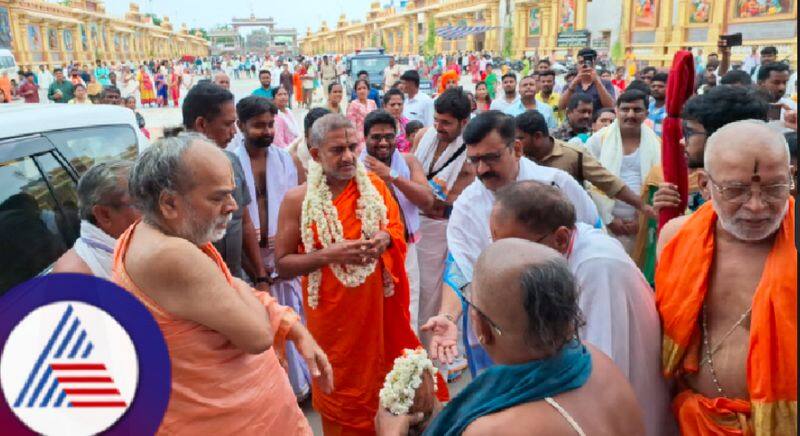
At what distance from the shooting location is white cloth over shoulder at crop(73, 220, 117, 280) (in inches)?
76.7

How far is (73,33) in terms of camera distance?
161ft

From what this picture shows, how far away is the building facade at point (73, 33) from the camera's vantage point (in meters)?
38.0

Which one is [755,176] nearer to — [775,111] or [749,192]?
[749,192]

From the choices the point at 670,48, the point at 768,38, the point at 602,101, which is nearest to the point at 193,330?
the point at 602,101

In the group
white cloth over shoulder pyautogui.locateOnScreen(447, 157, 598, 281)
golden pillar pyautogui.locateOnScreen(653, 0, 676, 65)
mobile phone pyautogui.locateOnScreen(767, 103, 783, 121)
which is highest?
golden pillar pyautogui.locateOnScreen(653, 0, 676, 65)

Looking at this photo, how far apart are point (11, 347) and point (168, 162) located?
0.61 meters

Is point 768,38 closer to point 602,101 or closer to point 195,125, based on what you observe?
point 602,101

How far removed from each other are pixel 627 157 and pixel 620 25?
26.8 metres

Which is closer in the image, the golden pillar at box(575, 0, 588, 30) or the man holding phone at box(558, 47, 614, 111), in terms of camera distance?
the man holding phone at box(558, 47, 614, 111)

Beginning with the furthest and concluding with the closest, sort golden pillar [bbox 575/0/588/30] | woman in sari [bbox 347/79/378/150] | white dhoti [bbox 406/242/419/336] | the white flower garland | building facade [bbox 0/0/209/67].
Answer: building facade [bbox 0/0/209/67] < golden pillar [bbox 575/0/588/30] < woman in sari [bbox 347/79/378/150] < white dhoti [bbox 406/242/419/336] < the white flower garland

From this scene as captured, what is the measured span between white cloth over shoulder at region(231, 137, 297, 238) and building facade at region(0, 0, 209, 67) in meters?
39.9

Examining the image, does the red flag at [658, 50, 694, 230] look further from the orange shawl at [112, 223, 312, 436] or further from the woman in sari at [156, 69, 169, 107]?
the woman in sari at [156, 69, 169, 107]

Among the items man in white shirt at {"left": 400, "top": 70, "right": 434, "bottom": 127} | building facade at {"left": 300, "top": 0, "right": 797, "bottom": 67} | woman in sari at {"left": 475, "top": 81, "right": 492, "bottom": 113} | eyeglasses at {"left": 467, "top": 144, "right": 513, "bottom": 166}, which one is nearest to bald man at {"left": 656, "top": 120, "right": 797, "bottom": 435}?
eyeglasses at {"left": 467, "top": 144, "right": 513, "bottom": 166}

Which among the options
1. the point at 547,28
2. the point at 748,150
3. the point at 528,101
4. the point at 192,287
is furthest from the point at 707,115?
the point at 547,28
